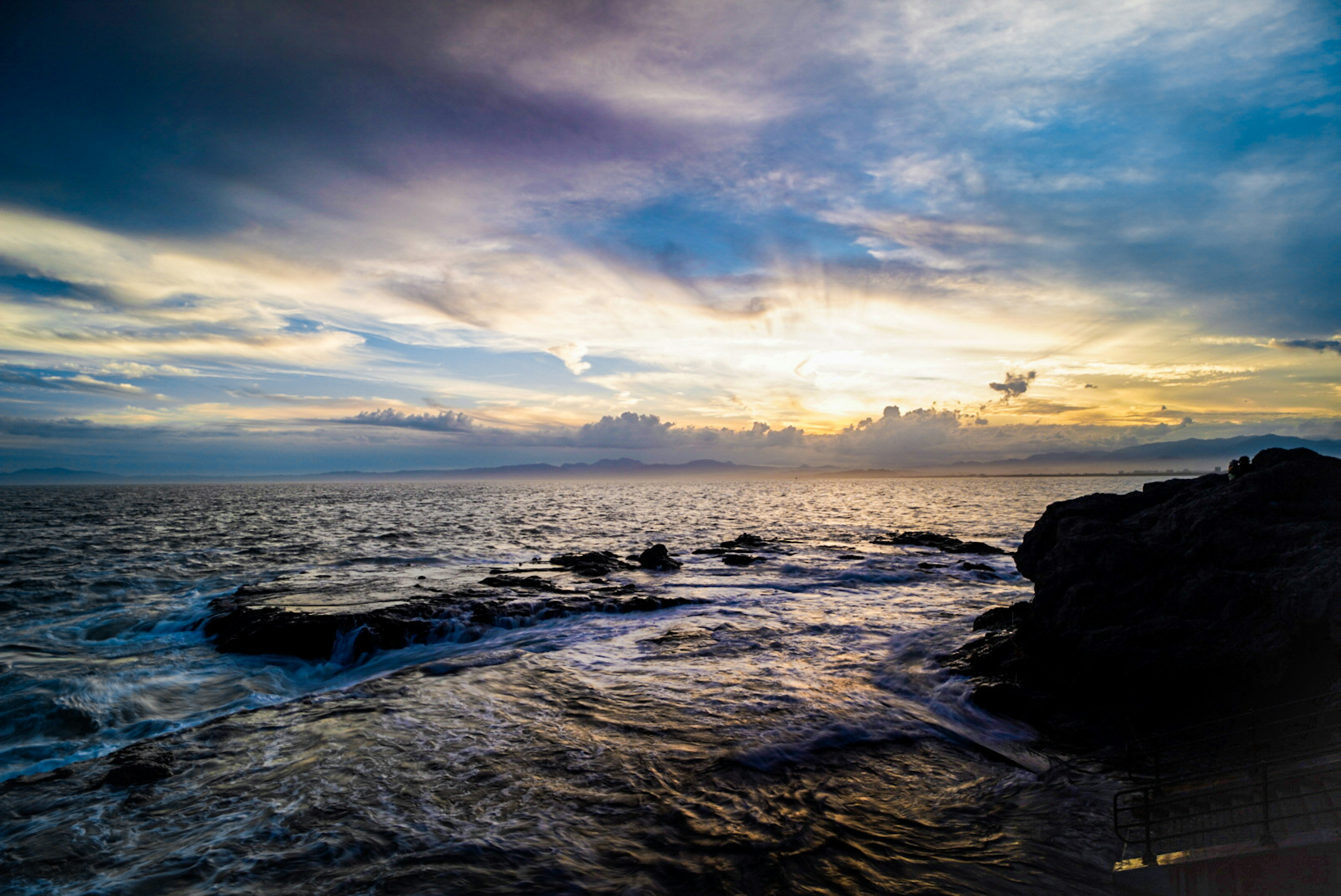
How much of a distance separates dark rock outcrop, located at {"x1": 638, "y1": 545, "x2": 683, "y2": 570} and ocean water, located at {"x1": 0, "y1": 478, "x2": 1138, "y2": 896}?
8.26 m

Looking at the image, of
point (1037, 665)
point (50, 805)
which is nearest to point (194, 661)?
point (50, 805)

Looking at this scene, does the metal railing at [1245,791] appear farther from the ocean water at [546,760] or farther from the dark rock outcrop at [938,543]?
the dark rock outcrop at [938,543]

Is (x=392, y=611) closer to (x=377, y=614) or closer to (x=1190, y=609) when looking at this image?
(x=377, y=614)

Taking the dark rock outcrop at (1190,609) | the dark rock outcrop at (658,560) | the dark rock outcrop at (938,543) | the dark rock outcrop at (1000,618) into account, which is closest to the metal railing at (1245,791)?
the dark rock outcrop at (1190,609)

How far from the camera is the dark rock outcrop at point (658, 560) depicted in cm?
3064

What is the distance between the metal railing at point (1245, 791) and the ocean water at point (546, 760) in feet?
1.99

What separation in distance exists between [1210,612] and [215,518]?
72683mm

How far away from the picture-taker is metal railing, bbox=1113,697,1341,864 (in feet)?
19.7

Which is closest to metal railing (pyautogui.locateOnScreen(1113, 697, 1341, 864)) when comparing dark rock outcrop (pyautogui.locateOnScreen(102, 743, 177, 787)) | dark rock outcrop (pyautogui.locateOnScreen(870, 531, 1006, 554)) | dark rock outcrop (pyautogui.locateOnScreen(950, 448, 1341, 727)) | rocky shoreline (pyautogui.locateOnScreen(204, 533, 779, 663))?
dark rock outcrop (pyautogui.locateOnScreen(950, 448, 1341, 727))

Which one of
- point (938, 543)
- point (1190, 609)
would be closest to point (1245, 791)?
point (1190, 609)

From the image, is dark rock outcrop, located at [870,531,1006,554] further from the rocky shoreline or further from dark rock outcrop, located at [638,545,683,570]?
the rocky shoreline

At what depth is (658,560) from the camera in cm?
3111

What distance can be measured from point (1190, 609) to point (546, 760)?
1178cm

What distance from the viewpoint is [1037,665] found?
40.2ft
